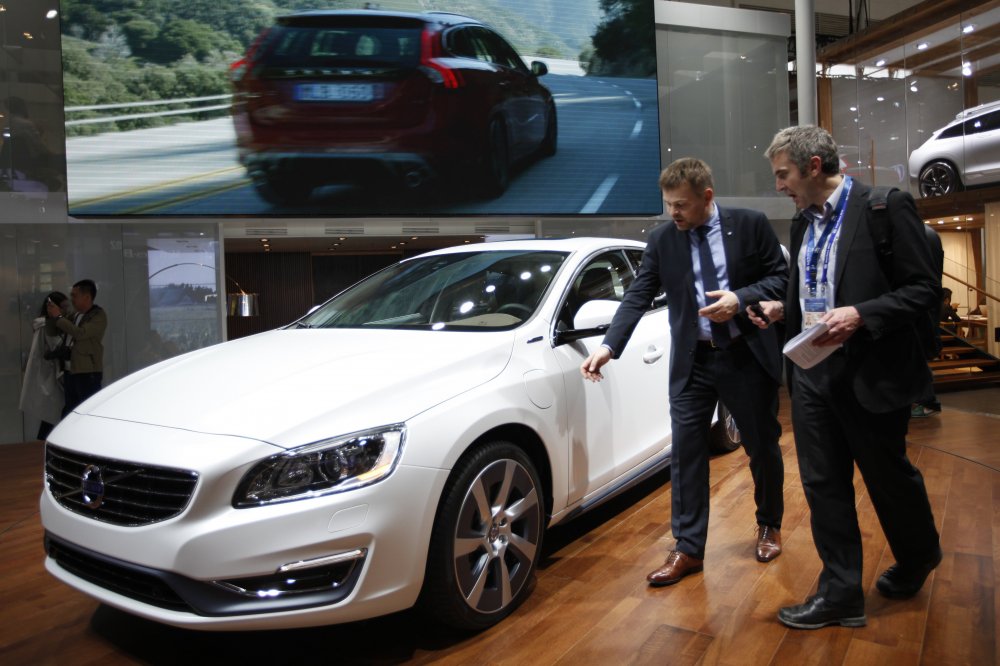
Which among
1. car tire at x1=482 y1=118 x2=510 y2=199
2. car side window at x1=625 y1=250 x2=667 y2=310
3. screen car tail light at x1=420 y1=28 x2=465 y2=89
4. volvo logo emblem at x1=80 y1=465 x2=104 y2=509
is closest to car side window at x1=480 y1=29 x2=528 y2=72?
screen car tail light at x1=420 y1=28 x2=465 y2=89

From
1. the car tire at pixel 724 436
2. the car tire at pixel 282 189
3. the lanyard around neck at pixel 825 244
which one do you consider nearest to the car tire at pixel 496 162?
the car tire at pixel 282 189

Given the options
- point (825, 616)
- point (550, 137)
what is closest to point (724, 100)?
point (550, 137)

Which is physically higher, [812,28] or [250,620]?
[812,28]

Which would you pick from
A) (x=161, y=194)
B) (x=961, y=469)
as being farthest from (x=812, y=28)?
(x=161, y=194)

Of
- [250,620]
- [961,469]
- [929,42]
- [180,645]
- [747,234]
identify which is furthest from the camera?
[929,42]

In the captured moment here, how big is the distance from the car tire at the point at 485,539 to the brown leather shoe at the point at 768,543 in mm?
993

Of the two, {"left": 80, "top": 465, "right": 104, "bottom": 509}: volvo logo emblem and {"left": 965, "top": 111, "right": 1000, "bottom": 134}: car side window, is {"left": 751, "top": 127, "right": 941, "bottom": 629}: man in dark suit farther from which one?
{"left": 965, "top": 111, "right": 1000, "bottom": 134}: car side window

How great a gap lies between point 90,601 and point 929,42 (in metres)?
11.9

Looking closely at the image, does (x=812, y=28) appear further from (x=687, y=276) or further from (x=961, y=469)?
(x=687, y=276)

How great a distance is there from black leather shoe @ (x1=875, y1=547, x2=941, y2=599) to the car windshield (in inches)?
62.4

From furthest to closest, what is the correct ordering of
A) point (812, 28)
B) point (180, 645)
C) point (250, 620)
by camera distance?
1. point (812, 28)
2. point (180, 645)
3. point (250, 620)

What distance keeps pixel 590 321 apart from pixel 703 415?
567 millimetres

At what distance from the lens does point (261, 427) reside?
1987mm

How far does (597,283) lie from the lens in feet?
10.8
